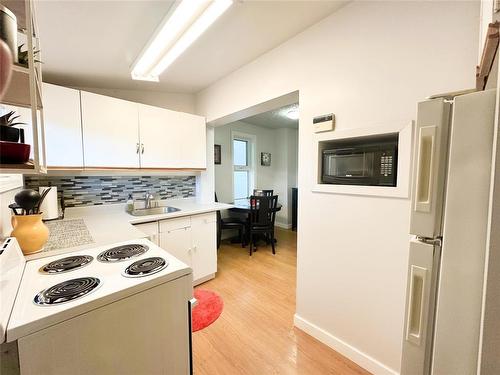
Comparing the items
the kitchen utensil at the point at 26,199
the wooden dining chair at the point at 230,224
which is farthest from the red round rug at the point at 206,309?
the kitchen utensil at the point at 26,199

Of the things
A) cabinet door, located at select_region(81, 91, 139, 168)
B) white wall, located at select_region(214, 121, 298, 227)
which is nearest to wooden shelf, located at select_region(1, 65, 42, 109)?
cabinet door, located at select_region(81, 91, 139, 168)

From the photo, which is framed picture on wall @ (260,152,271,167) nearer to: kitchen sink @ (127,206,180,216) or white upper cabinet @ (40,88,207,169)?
white upper cabinet @ (40,88,207,169)

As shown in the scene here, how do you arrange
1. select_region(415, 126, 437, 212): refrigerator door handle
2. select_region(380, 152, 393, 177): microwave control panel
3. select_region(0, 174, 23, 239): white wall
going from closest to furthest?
select_region(415, 126, 437, 212): refrigerator door handle
select_region(0, 174, 23, 239): white wall
select_region(380, 152, 393, 177): microwave control panel

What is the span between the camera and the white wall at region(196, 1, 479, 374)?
1.16 m

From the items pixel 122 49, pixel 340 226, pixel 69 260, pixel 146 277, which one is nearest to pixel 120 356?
→ pixel 146 277

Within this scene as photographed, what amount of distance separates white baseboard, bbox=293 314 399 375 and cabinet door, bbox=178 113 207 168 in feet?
6.73

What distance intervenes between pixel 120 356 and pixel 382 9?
2.21 m

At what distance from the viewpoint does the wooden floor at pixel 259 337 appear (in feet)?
5.03

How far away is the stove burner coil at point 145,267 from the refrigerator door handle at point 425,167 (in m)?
1.10

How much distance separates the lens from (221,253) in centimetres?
369

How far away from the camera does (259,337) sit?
1810 mm

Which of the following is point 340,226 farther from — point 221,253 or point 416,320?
point 221,253

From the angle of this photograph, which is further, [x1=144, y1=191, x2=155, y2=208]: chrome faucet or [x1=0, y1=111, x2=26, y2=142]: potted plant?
[x1=144, y1=191, x2=155, y2=208]: chrome faucet

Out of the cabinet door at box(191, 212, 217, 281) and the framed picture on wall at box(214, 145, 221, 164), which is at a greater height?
the framed picture on wall at box(214, 145, 221, 164)
